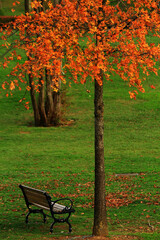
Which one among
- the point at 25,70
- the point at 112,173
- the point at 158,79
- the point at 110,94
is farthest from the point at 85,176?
the point at 158,79

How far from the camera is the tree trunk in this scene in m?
8.93

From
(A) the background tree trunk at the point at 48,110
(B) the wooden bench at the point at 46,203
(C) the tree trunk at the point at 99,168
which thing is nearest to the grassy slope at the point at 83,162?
(B) the wooden bench at the point at 46,203

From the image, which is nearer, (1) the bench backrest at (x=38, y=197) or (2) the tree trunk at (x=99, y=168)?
(2) the tree trunk at (x=99, y=168)

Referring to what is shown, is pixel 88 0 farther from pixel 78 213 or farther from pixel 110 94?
pixel 110 94

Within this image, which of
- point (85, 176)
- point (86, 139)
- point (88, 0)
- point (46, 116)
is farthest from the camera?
point (46, 116)

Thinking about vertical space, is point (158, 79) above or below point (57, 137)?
above

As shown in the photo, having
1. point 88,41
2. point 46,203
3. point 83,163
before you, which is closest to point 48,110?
point 83,163

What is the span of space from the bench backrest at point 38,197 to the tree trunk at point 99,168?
3.58ft

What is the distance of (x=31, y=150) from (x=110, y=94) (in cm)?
1507

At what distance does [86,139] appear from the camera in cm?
2378

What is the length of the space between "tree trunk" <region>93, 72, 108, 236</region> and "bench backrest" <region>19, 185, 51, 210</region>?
1.09m

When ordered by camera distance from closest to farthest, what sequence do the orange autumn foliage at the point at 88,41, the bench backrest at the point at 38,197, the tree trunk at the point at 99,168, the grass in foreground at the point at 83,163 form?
the orange autumn foliage at the point at 88,41 < the tree trunk at the point at 99,168 < the bench backrest at the point at 38,197 < the grass in foreground at the point at 83,163

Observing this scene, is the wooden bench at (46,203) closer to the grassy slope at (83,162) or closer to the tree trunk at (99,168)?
the grassy slope at (83,162)

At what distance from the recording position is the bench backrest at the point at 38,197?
9377mm
